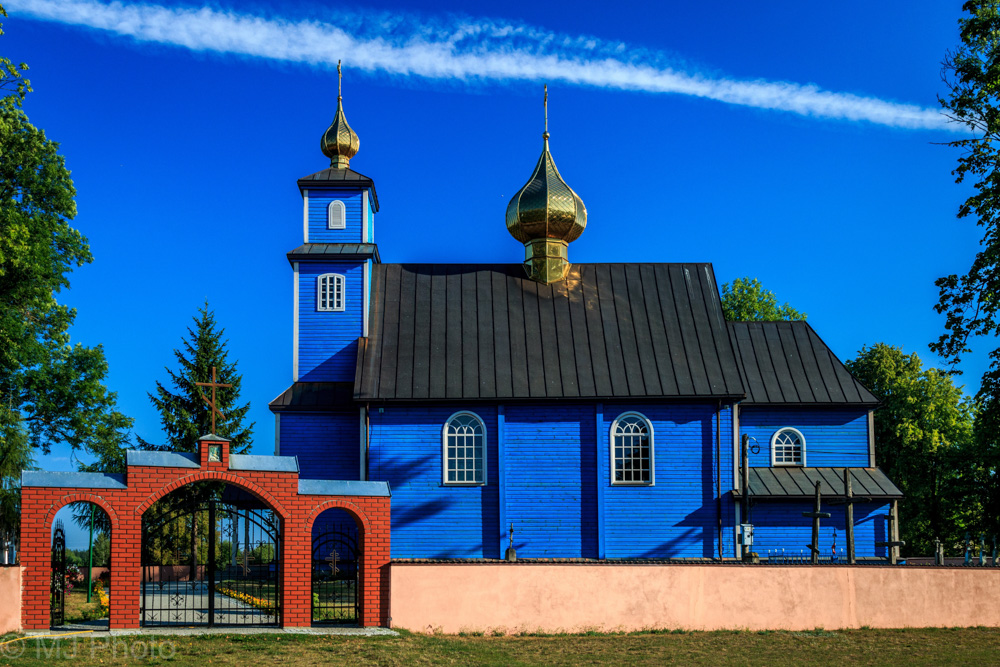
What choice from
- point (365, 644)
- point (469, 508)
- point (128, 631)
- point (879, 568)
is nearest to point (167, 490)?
point (128, 631)

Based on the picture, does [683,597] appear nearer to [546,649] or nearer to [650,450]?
[546,649]

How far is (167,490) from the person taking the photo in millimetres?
14852

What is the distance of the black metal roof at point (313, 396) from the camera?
24.1 metres

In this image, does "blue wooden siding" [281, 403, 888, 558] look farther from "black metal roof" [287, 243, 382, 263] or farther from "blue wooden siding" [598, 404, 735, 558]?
"black metal roof" [287, 243, 382, 263]

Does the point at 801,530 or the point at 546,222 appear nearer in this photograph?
the point at 801,530

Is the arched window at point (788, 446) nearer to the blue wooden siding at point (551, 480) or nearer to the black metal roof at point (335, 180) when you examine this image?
the blue wooden siding at point (551, 480)

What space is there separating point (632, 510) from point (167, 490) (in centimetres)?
1195

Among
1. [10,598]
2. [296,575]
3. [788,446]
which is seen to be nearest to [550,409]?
[788,446]

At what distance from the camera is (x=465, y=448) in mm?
23672

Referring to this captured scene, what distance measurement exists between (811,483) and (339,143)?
14.9 metres

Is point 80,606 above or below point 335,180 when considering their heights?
below

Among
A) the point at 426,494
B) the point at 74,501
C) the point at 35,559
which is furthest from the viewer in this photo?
the point at 426,494

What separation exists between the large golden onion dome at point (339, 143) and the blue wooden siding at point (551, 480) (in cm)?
841

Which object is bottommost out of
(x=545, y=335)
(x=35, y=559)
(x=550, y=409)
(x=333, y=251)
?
(x=35, y=559)
